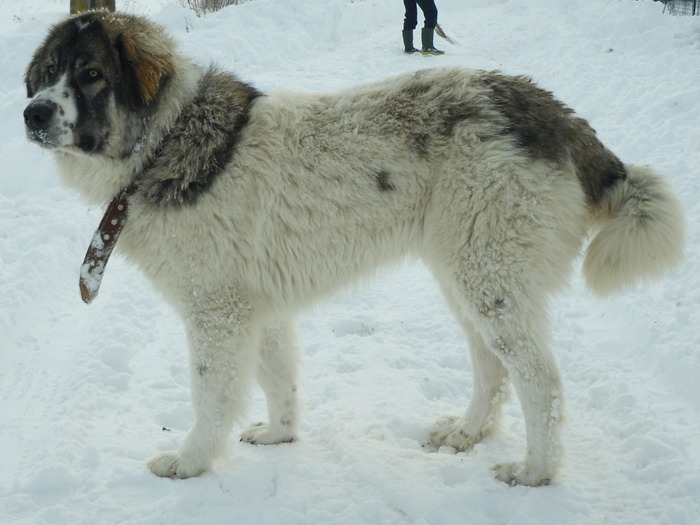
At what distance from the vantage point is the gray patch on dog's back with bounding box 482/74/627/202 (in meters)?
3.07

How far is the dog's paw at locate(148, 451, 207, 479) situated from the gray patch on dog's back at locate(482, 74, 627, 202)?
2249 mm

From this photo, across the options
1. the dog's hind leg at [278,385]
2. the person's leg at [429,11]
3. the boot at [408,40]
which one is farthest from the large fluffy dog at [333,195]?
the boot at [408,40]

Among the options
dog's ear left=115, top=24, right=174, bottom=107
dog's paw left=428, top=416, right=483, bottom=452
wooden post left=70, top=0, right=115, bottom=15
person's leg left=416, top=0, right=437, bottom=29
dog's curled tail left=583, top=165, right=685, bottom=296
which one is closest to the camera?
dog's curled tail left=583, top=165, right=685, bottom=296

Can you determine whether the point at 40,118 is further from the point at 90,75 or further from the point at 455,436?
the point at 455,436

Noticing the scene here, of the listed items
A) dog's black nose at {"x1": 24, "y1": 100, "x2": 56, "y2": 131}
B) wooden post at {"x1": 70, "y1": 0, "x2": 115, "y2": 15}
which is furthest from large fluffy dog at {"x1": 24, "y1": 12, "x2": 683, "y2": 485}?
wooden post at {"x1": 70, "y1": 0, "x2": 115, "y2": 15}

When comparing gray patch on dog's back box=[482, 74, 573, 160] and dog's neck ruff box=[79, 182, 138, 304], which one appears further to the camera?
dog's neck ruff box=[79, 182, 138, 304]

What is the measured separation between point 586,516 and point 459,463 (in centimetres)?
67

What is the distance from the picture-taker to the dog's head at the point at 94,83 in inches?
120

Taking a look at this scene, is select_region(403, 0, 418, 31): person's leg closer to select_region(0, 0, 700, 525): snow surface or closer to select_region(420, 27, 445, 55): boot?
select_region(420, 27, 445, 55): boot

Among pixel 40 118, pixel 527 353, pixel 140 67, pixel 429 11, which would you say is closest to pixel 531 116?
pixel 527 353

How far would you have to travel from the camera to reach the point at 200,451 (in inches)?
126

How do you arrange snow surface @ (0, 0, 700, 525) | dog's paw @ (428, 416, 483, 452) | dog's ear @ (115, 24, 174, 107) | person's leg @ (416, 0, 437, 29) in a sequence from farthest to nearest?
person's leg @ (416, 0, 437, 29), dog's paw @ (428, 416, 483, 452), dog's ear @ (115, 24, 174, 107), snow surface @ (0, 0, 700, 525)

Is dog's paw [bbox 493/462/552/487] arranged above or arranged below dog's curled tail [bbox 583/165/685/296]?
below

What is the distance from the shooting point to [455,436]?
355 centimetres
